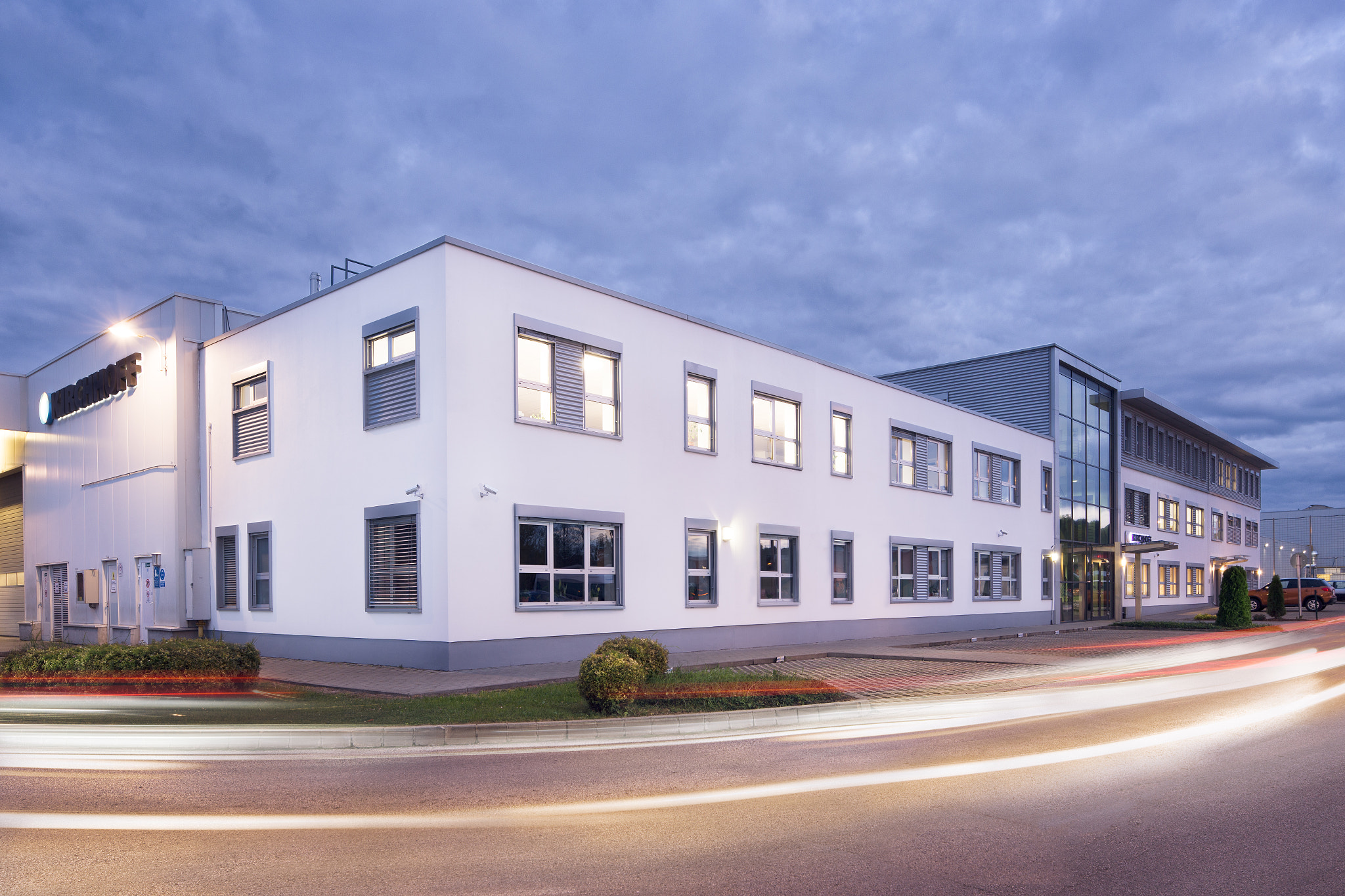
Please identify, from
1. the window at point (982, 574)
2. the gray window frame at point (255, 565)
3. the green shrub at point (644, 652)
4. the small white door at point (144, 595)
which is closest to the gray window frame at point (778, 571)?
the green shrub at point (644, 652)

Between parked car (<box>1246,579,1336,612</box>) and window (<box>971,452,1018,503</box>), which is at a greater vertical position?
window (<box>971,452,1018,503</box>)

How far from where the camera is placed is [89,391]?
26.0 metres

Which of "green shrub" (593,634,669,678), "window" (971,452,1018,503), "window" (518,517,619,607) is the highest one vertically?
"window" (971,452,1018,503)

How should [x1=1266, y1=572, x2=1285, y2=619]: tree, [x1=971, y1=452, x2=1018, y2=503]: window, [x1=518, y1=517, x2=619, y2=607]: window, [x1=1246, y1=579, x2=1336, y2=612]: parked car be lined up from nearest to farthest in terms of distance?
1. [x1=518, y1=517, x2=619, y2=607]: window
2. [x1=971, y1=452, x2=1018, y2=503]: window
3. [x1=1266, y1=572, x2=1285, y2=619]: tree
4. [x1=1246, y1=579, x2=1336, y2=612]: parked car

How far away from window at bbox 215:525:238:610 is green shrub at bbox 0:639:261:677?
7.77m

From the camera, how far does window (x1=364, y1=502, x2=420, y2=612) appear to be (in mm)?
16500

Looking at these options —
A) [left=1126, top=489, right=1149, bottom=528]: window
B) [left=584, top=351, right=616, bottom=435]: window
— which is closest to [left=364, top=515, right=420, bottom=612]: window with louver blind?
[left=584, top=351, right=616, bottom=435]: window

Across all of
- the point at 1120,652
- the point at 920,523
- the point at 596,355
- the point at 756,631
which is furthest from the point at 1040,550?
the point at 596,355

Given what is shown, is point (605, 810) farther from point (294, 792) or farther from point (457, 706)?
point (457, 706)

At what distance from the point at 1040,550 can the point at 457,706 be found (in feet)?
96.2

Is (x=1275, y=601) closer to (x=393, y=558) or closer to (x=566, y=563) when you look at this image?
(x=566, y=563)

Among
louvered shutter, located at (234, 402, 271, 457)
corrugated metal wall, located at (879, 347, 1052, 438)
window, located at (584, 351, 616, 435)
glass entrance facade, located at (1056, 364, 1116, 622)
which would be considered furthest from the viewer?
glass entrance facade, located at (1056, 364, 1116, 622)

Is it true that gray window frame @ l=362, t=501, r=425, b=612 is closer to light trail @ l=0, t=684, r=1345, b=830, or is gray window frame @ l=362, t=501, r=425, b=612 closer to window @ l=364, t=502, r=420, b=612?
window @ l=364, t=502, r=420, b=612

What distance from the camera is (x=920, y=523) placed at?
28.6 m
